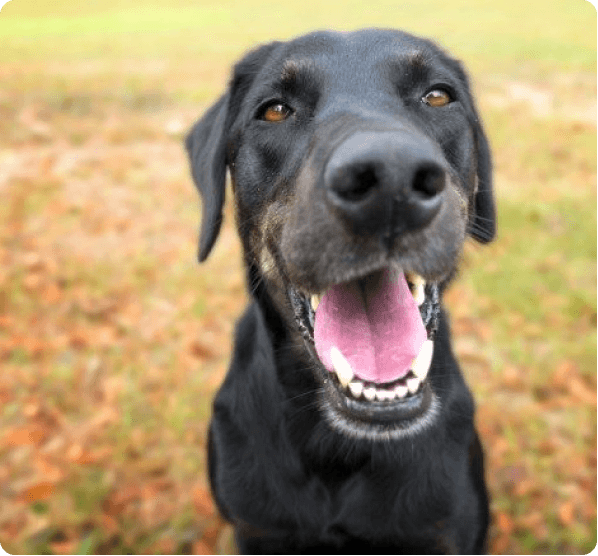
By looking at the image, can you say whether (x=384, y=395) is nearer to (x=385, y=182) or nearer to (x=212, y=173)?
(x=385, y=182)

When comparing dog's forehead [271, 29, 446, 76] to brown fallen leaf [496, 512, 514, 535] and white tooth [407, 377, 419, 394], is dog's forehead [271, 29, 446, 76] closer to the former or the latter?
white tooth [407, 377, 419, 394]

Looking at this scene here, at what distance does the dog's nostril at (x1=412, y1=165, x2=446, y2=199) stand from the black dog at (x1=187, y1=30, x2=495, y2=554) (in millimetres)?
108

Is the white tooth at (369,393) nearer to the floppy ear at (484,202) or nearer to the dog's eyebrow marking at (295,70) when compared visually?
the floppy ear at (484,202)

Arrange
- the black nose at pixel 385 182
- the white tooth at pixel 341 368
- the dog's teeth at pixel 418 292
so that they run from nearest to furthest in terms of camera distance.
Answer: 1. the black nose at pixel 385 182
2. the white tooth at pixel 341 368
3. the dog's teeth at pixel 418 292

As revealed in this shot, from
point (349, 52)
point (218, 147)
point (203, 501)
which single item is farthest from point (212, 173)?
point (203, 501)

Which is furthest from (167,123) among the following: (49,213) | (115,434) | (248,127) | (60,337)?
(248,127)

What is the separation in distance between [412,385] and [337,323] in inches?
14.5

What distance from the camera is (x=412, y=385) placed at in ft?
7.05

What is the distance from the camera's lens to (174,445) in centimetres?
398

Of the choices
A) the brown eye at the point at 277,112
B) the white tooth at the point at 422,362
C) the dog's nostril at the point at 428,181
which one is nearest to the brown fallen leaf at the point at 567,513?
the white tooth at the point at 422,362

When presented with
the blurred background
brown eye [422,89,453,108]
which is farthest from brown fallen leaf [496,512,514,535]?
brown eye [422,89,453,108]

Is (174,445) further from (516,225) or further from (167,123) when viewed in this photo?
(167,123)

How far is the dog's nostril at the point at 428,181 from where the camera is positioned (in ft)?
5.33

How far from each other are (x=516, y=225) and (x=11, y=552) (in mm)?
5524
